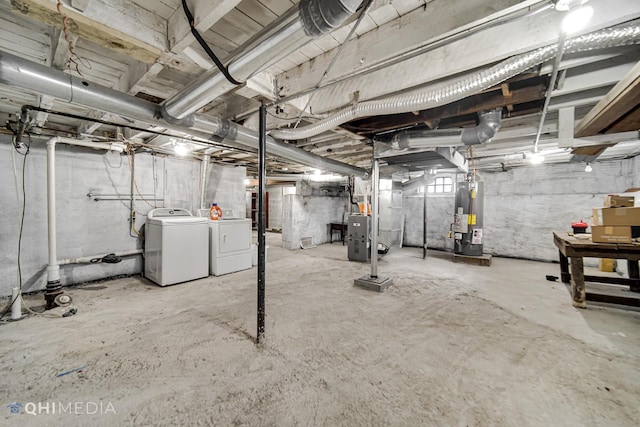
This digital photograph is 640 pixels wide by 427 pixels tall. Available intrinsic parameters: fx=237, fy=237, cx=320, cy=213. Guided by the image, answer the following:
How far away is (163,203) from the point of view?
13.5 ft

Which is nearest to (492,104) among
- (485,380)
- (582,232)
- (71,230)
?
(485,380)

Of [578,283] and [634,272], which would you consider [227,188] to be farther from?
[634,272]

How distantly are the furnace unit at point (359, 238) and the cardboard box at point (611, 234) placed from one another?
3060mm

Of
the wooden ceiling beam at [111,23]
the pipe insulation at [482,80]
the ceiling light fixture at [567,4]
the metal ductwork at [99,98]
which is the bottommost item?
the metal ductwork at [99,98]

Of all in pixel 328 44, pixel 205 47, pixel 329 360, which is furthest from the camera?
pixel 329 360

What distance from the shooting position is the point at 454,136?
257 centimetres

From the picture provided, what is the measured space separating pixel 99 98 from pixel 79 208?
266cm

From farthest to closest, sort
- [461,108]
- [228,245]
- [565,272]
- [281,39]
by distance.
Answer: [228,245] → [565,272] → [461,108] → [281,39]

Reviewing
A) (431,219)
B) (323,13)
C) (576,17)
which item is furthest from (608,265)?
(323,13)

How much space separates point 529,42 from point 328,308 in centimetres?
264

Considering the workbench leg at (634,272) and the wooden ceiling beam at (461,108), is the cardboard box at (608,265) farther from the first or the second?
the wooden ceiling beam at (461,108)

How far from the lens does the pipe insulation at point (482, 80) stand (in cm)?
123

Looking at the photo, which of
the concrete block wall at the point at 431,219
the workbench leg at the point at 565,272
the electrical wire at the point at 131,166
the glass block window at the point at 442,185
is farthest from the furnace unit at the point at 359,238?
the electrical wire at the point at 131,166

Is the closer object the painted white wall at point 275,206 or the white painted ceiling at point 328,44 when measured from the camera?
the white painted ceiling at point 328,44
